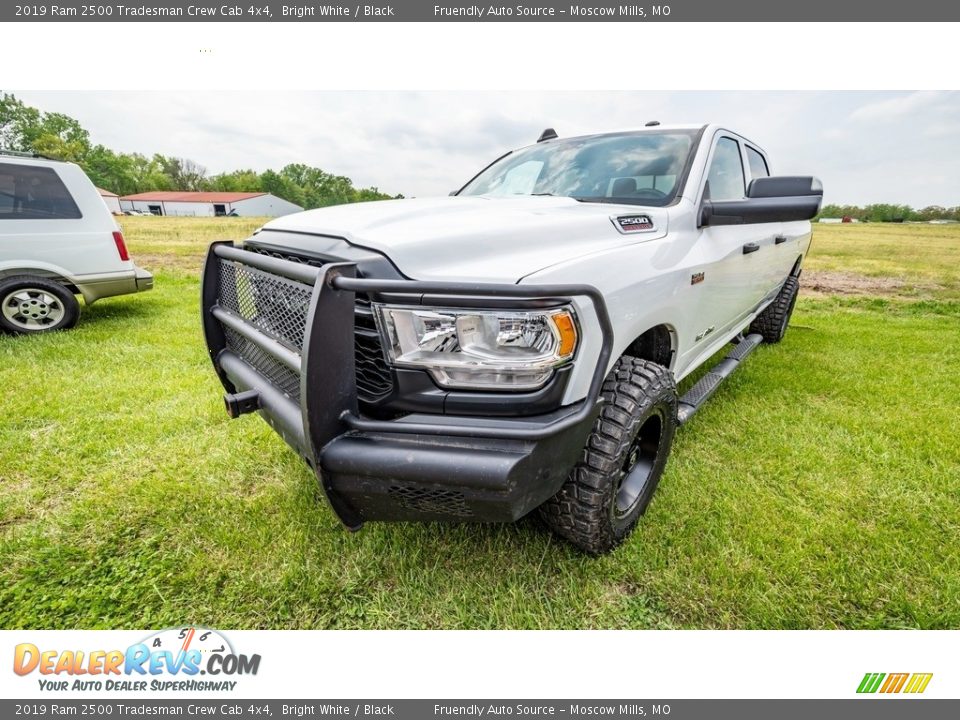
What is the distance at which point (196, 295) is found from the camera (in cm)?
750

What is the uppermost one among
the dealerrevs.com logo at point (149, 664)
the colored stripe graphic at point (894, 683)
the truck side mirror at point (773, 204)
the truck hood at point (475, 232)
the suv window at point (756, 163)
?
the suv window at point (756, 163)

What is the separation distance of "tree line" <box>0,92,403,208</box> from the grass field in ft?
150

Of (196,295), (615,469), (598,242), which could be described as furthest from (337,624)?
(196,295)

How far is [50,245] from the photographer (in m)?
4.95

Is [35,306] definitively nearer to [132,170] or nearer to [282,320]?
[282,320]

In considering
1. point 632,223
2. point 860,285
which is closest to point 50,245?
point 632,223

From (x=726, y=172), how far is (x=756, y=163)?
1204 millimetres

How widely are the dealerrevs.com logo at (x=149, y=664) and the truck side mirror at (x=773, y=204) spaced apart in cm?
268

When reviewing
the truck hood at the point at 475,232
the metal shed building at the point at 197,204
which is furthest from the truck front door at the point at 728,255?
the metal shed building at the point at 197,204

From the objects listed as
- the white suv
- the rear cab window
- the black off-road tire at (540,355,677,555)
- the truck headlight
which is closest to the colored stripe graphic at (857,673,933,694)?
the black off-road tire at (540,355,677,555)

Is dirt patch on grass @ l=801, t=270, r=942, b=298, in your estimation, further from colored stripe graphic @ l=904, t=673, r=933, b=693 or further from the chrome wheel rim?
the chrome wheel rim

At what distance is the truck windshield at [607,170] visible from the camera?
248 centimetres

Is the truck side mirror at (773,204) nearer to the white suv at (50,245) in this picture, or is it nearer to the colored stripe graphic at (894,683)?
the colored stripe graphic at (894,683)

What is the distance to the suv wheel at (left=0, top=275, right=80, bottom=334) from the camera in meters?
4.86
